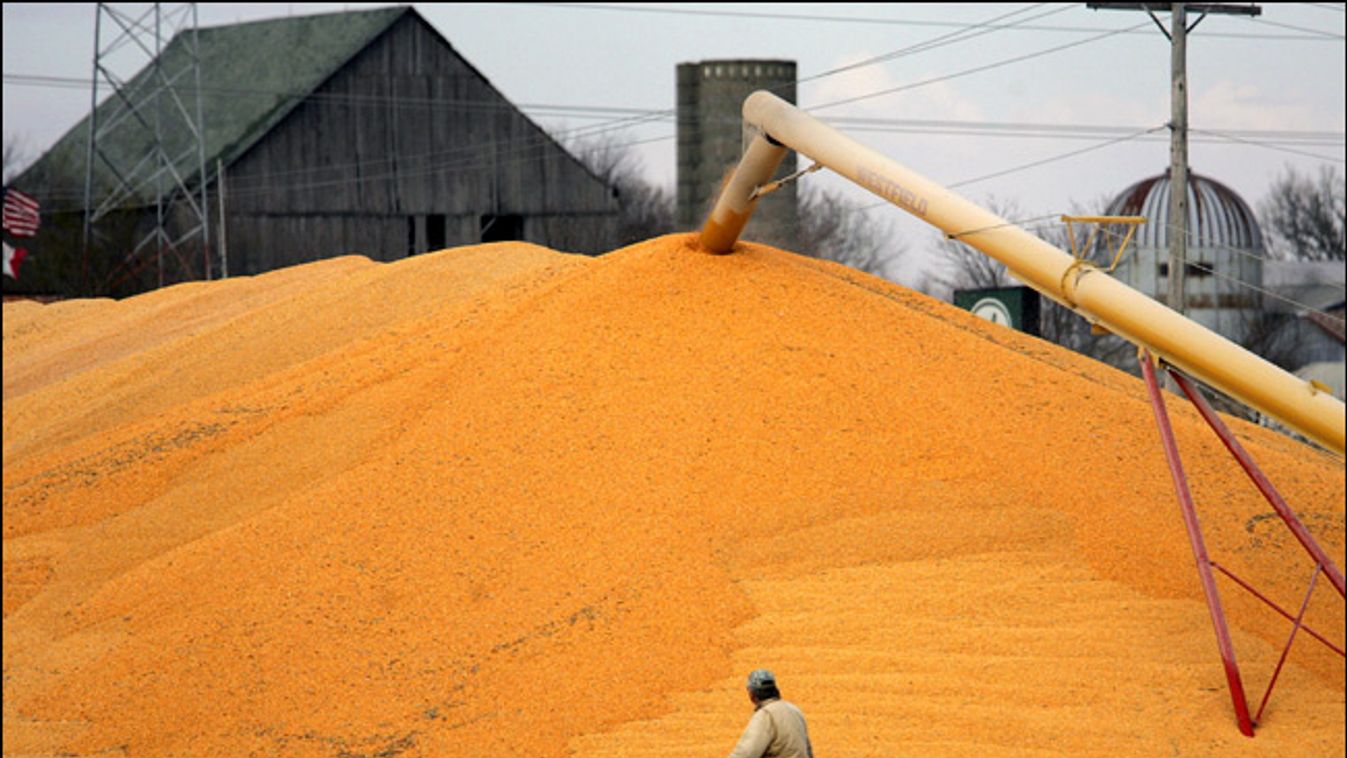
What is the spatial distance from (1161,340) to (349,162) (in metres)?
39.5

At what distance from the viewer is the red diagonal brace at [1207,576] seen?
37.5 ft

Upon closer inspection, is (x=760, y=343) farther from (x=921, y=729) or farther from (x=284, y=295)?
(x=284, y=295)

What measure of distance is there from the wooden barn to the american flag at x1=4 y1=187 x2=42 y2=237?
873cm

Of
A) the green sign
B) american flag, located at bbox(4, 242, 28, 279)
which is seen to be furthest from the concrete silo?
the green sign

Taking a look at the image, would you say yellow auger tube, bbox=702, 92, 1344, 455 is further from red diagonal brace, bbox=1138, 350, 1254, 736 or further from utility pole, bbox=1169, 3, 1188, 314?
utility pole, bbox=1169, 3, 1188, 314

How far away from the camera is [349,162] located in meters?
48.4

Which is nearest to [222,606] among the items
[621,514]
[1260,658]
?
[621,514]

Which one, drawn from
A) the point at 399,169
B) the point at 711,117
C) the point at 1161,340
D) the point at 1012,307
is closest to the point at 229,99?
the point at 399,169

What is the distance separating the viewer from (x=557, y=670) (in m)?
12.3

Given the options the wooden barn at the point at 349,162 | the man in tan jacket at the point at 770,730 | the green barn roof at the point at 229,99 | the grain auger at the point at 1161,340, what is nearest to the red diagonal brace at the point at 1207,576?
the grain auger at the point at 1161,340

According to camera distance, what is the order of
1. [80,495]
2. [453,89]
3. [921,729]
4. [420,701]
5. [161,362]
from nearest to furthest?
[921,729]
[420,701]
[80,495]
[161,362]
[453,89]

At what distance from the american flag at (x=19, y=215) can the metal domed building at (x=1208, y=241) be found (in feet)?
124

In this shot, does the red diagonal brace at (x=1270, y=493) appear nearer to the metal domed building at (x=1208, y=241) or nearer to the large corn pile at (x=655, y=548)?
the large corn pile at (x=655, y=548)

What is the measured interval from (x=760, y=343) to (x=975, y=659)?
481 cm
